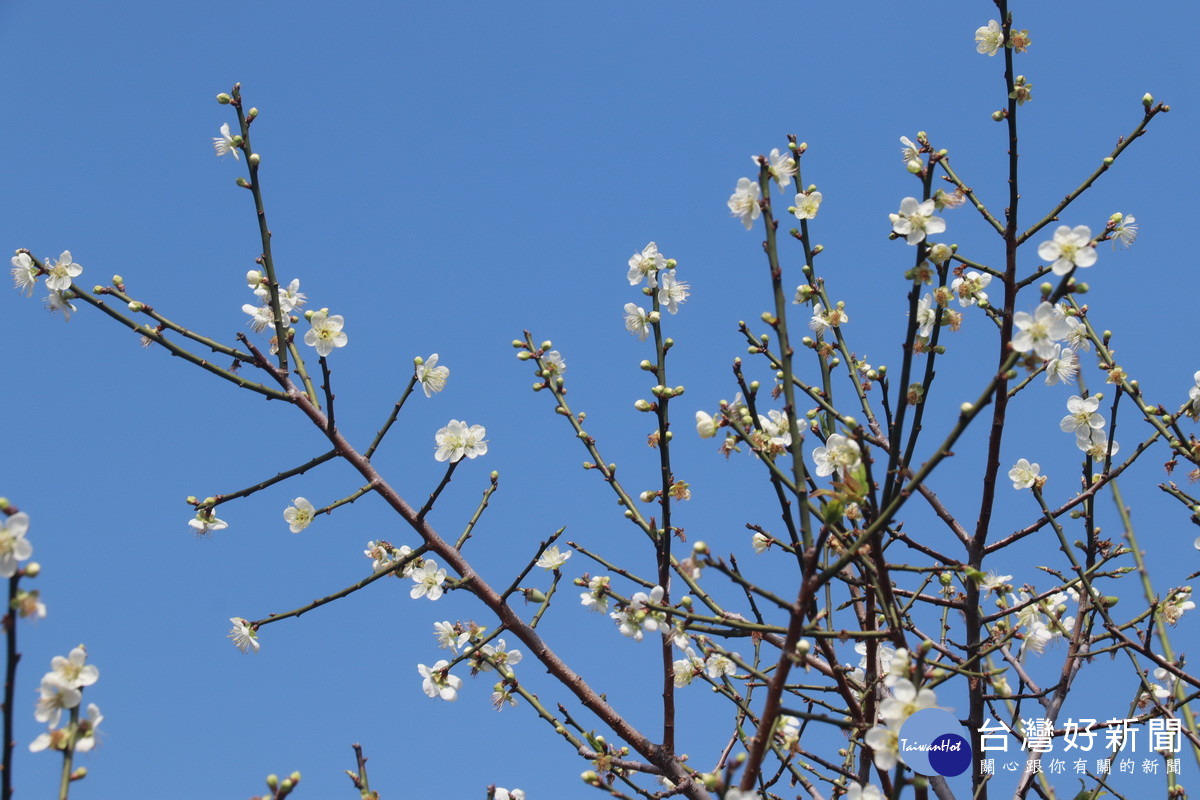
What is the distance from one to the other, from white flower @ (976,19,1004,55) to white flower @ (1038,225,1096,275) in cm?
121

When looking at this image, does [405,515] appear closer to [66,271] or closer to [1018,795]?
[66,271]

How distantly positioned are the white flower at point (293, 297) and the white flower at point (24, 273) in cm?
92

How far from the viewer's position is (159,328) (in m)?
3.41

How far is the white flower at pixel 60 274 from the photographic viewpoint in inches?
136

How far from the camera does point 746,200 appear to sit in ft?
8.46

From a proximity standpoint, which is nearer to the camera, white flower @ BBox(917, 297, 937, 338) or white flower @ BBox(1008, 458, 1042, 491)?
white flower @ BBox(917, 297, 937, 338)

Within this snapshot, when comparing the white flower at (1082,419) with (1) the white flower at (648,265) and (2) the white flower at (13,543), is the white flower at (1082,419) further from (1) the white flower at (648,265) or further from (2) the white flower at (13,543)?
(2) the white flower at (13,543)

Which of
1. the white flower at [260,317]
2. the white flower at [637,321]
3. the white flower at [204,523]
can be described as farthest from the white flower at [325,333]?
the white flower at [637,321]

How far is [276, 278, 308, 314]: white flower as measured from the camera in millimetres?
3814

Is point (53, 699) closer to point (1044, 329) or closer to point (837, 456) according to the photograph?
point (837, 456)

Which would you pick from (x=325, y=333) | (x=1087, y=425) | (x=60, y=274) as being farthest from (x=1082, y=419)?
(x=60, y=274)

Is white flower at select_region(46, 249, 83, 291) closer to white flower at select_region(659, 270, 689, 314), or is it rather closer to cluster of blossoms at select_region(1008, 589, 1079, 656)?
white flower at select_region(659, 270, 689, 314)

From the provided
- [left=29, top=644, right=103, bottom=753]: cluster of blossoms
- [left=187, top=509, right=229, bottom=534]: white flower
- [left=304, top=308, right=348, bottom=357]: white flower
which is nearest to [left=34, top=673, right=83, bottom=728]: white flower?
[left=29, top=644, right=103, bottom=753]: cluster of blossoms

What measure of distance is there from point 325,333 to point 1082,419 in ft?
10.6
